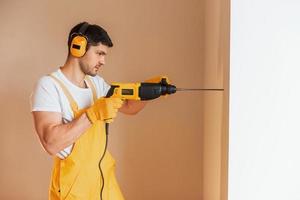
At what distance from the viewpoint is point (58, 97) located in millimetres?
1405

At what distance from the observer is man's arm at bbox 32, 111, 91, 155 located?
134 centimetres

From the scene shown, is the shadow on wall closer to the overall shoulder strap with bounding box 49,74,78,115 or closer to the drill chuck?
the overall shoulder strap with bounding box 49,74,78,115

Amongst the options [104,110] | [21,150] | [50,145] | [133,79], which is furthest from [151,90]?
[21,150]

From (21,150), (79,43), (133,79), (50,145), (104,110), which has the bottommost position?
(21,150)

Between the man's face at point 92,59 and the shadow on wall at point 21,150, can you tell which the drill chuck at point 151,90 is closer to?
the man's face at point 92,59

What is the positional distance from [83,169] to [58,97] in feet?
0.94

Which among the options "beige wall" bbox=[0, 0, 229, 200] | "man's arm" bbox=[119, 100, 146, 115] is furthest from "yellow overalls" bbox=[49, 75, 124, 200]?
"beige wall" bbox=[0, 0, 229, 200]

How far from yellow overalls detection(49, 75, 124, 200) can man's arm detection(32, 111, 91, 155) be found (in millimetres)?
64

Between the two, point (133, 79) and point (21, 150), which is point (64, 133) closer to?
point (133, 79)

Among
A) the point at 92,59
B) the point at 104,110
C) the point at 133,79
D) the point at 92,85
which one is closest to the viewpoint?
the point at 104,110
